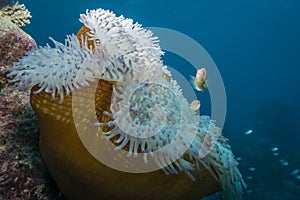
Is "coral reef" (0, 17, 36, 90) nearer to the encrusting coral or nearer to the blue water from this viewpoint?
the encrusting coral

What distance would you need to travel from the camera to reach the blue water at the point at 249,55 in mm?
13742

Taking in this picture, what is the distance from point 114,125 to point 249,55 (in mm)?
92306

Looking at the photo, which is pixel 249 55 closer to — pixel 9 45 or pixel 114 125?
pixel 9 45

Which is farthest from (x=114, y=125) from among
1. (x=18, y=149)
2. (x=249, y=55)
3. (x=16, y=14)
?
(x=249, y=55)

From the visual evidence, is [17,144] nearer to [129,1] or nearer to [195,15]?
[129,1]

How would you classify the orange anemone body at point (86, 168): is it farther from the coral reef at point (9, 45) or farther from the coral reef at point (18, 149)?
the coral reef at point (9, 45)

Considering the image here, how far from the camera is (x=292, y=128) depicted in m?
22.8

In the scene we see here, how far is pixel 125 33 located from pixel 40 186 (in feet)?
4.15

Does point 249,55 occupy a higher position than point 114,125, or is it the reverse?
point 249,55

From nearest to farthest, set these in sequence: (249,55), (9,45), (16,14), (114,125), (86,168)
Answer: (114,125) → (86,168) → (9,45) → (16,14) → (249,55)

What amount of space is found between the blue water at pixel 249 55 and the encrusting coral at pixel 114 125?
347 inches

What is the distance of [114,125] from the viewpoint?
5.83 ft

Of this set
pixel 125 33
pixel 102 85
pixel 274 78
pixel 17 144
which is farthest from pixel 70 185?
pixel 274 78

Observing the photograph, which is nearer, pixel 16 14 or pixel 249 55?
pixel 16 14
